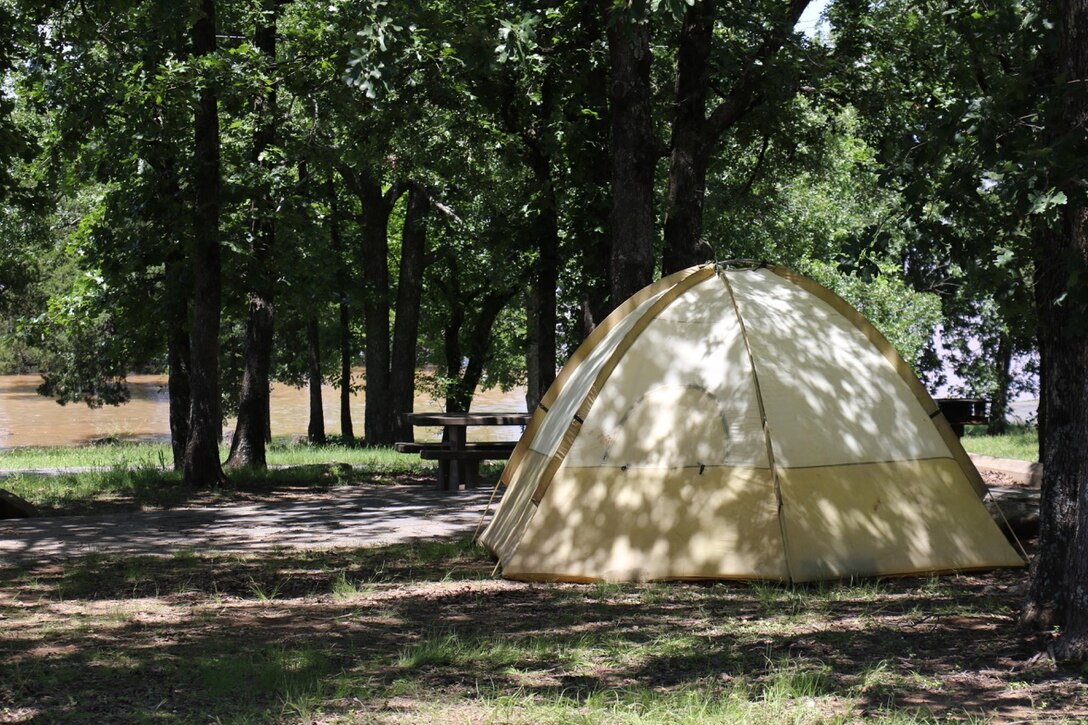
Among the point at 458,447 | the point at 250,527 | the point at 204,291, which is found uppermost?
the point at 204,291

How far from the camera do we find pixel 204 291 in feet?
49.8

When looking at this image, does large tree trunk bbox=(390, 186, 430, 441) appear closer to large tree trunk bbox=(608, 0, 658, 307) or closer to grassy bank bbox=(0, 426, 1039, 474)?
grassy bank bbox=(0, 426, 1039, 474)

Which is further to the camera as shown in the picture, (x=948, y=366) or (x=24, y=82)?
(x=948, y=366)

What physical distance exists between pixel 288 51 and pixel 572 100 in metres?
3.86

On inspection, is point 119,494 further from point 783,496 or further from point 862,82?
point 862,82

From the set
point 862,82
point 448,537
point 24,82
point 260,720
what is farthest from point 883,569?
point 24,82

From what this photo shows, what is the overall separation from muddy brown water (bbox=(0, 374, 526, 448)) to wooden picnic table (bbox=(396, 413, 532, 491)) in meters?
22.1

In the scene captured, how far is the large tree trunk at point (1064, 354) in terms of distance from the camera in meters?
6.06

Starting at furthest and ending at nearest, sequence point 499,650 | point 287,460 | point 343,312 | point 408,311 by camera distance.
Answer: point 343,312
point 408,311
point 287,460
point 499,650

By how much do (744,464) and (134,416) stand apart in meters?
52.6

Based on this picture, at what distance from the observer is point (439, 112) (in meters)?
16.4

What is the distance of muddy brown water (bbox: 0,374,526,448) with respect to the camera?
4647cm

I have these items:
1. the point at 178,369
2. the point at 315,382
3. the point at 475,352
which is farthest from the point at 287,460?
the point at 475,352

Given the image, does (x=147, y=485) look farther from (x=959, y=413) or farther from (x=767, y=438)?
(x=959, y=413)
